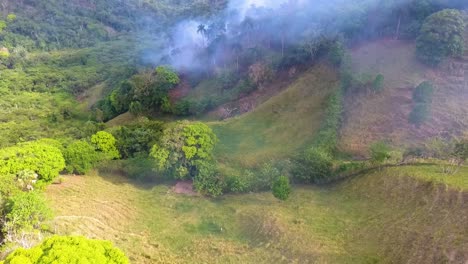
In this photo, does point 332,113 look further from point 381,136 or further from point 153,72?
point 153,72

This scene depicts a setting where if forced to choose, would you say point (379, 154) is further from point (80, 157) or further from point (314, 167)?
point (80, 157)

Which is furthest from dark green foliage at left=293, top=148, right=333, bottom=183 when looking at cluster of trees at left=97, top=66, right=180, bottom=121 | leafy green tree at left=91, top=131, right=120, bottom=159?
cluster of trees at left=97, top=66, right=180, bottom=121

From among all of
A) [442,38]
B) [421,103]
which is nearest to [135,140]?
[421,103]

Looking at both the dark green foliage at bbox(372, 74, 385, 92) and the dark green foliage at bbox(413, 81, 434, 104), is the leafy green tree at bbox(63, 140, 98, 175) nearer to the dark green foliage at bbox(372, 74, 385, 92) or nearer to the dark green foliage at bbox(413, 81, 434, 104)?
the dark green foliage at bbox(372, 74, 385, 92)

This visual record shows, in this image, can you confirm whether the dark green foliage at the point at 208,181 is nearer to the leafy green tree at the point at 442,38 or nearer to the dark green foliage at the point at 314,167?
the dark green foliage at the point at 314,167

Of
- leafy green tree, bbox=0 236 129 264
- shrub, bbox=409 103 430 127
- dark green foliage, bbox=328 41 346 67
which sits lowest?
leafy green tree, bbox=0 236 129 264

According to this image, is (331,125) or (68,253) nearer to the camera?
(68,253)
